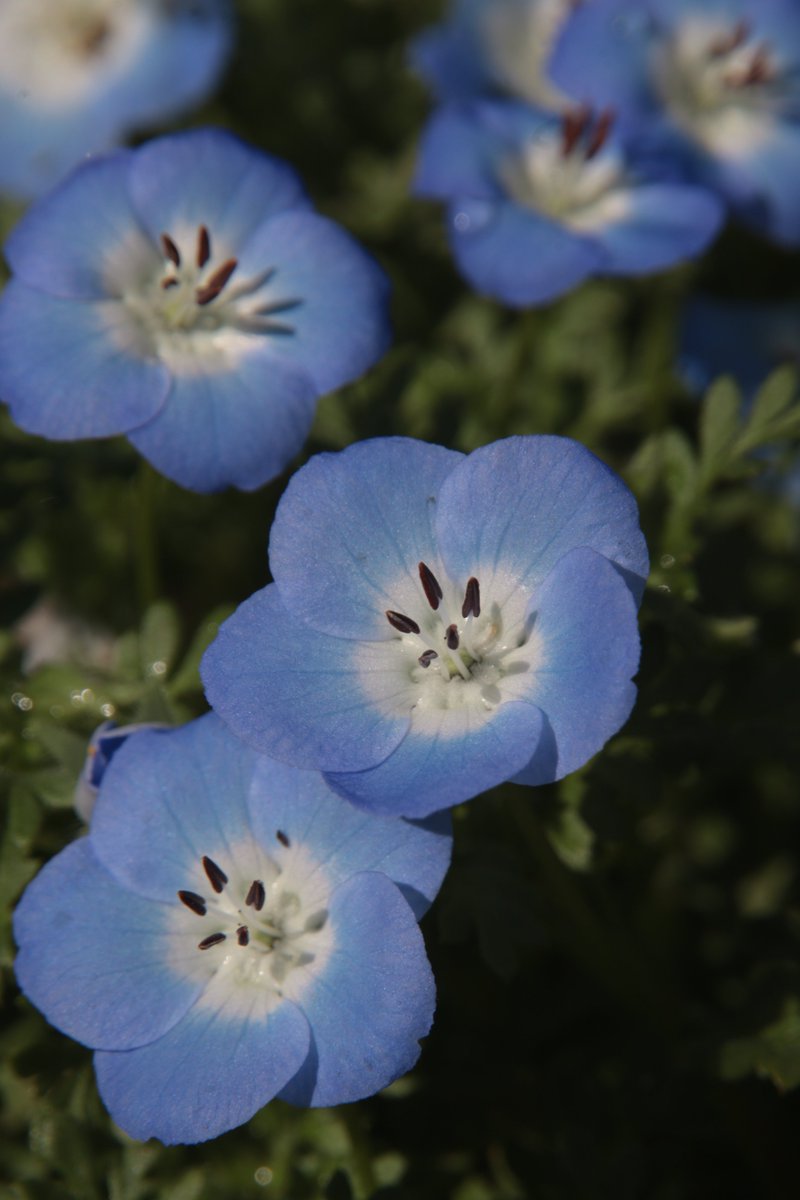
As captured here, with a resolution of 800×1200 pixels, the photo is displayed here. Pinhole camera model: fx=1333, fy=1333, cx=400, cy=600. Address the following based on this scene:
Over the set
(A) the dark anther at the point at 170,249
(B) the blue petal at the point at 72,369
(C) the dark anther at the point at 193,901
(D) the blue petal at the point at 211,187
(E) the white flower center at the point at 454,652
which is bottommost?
(C) the dark anther at the point at 193,901

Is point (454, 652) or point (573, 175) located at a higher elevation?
point (573, 175)

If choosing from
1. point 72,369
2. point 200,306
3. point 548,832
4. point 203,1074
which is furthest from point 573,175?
point 203,1074

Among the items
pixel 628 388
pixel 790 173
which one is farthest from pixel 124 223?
pixel 790 173

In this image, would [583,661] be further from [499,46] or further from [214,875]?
[499,46]

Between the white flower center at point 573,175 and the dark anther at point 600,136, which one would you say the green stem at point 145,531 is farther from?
the dark anther at point 600,136

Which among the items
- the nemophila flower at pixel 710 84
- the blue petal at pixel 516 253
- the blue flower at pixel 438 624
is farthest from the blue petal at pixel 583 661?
the nemophila flower at pixel 710 84

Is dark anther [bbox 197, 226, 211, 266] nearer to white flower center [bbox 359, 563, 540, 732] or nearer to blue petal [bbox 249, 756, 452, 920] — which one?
white flower center [bbox 359, 563, 540, 732]

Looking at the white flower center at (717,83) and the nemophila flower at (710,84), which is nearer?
the nemophila flower at (710,84)
